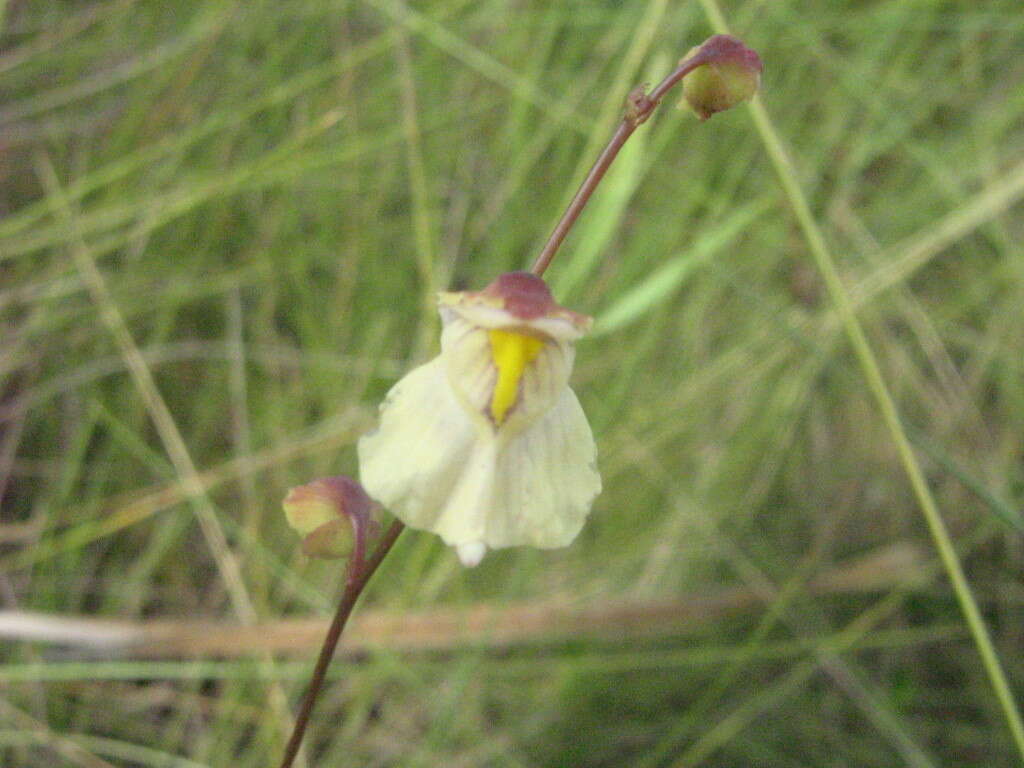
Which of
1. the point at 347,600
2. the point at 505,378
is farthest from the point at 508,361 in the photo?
the point at 347,600

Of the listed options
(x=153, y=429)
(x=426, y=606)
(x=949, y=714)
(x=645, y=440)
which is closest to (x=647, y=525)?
(x=645, y=440)

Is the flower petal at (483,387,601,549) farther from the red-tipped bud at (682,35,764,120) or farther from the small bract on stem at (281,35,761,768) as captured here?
the red-tipped bud at (682,35,764,120)

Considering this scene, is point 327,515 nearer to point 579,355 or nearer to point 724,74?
point 724,74

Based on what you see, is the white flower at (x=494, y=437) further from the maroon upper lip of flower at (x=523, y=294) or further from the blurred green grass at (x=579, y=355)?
the blurred green grass at (x=579, y=355)

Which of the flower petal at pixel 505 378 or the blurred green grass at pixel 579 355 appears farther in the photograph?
the blurred green grass at pixel 579 355

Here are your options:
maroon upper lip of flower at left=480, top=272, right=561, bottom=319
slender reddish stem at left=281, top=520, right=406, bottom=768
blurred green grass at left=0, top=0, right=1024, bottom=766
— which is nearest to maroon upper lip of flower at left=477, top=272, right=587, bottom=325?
maroon upper lip of flower at left=480, top=272, right=561, bottom=319

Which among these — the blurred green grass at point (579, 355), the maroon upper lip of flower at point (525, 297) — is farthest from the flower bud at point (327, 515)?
the blurred green grass at point (579, 355)
